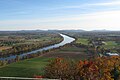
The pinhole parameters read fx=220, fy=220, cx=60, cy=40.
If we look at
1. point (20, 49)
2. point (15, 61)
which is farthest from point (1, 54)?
point (15, 61)

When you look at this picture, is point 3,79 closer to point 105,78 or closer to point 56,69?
point 105,78

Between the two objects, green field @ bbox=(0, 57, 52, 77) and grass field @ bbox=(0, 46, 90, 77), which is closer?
green field @ bbox=(0, 57, 52, 77)

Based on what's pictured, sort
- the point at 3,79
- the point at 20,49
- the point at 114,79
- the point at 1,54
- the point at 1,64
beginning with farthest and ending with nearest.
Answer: the point at 20,49
the point at 1,54
the point at 1,64
the point at 114,79
the point at 3,79

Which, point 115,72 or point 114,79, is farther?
point 115,72

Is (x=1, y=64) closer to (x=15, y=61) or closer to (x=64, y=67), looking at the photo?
(x=15, y=61)

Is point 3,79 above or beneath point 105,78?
above

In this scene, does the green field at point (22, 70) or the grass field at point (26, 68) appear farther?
→ the grass field at point (26, 68)

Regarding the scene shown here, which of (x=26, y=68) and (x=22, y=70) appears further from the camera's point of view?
(x=26, y=68)

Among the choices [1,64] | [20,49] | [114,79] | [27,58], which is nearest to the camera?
[114,79]

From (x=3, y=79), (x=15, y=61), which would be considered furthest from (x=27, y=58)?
(x=3, y=79)
